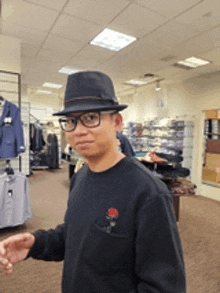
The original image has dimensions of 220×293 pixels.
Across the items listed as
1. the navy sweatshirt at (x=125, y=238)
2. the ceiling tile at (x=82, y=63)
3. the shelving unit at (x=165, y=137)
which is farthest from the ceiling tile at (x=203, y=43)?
the navy sweatshirt at (x=125, y=238)

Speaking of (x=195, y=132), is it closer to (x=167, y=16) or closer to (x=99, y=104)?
(x=167, y=16)

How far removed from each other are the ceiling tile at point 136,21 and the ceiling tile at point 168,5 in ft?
0.30

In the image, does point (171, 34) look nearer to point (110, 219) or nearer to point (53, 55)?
point (53, 55)

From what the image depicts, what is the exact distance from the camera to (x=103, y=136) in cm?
77

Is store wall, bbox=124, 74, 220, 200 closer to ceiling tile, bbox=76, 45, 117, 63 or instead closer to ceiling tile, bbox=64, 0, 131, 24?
ceiling tile, bbox=76, 45, 117, 63

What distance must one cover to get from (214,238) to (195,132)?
347 cm

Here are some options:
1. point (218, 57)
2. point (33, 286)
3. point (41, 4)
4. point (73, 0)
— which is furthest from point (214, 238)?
point (41, 4)

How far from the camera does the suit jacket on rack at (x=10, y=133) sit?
3.41 m

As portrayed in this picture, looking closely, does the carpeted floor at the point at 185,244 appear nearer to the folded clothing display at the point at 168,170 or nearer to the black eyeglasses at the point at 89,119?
the folded clothing display at the point at 168,170

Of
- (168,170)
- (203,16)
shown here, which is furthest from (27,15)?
(168,170)

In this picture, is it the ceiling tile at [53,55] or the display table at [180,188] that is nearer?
the display table at [180,188]

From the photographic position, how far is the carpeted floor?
2.18m

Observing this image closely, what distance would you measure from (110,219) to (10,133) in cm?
323

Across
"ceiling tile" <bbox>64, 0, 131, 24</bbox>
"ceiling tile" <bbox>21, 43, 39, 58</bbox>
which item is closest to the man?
"ceiling tile" <bbox>64, 0, 131, 24</bbox>
